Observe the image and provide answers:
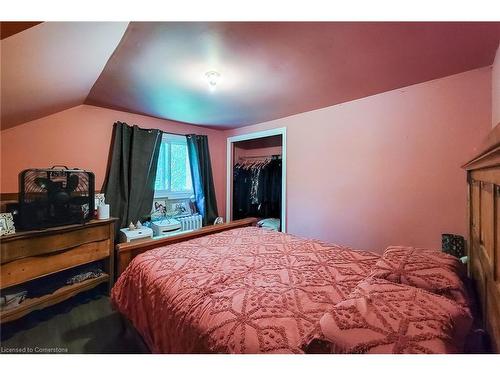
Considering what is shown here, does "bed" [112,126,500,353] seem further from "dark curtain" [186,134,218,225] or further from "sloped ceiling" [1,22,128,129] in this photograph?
"dark curtain" [186,134,218,225]

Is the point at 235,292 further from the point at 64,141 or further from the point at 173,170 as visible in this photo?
the point at 173,170

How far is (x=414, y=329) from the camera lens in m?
0.49

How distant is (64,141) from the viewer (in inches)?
76.3

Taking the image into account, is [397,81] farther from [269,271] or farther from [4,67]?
[4,67]

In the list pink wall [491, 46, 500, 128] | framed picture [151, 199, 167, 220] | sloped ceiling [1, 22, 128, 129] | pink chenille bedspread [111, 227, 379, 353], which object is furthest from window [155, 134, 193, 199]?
Answer: pink wall [491, 46, 500, 128]

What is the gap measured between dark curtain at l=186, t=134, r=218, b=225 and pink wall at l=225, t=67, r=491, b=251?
1.26 meters

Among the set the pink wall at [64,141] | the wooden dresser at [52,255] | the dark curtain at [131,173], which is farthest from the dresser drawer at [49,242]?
the pink wall at [64,141]

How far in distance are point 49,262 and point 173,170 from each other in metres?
1.63

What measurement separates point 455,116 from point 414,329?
1707 millimetres

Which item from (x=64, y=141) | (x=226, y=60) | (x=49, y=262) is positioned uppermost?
(x=226, y=60)

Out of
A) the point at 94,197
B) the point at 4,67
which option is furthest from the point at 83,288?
the point at 4,67

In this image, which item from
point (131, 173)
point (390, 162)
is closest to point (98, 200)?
point (131, 173)

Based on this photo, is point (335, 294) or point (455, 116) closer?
point (335, 294)

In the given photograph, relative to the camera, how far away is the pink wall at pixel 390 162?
1.49 metres
